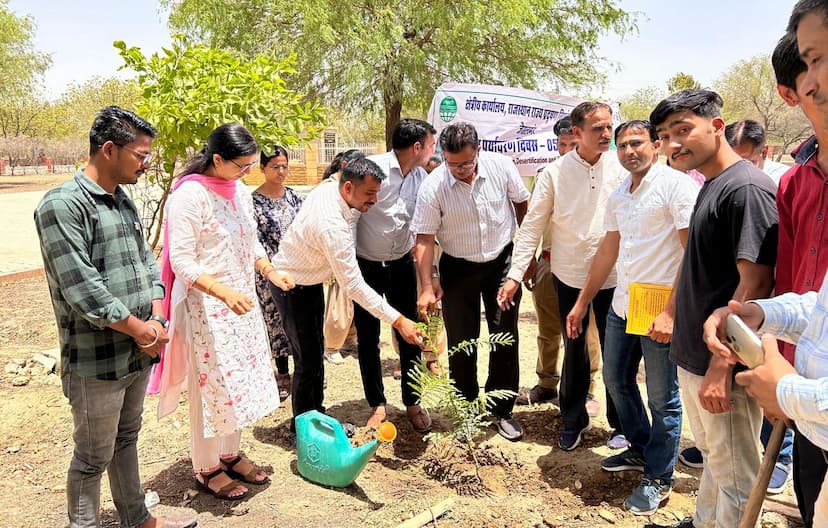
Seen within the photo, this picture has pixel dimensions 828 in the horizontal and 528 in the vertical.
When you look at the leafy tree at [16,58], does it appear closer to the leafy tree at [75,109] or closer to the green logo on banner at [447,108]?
the leafy tree at [75,109]

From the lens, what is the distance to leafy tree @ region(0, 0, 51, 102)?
1033 inches

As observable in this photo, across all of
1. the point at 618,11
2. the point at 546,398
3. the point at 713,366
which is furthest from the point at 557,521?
the point at 618,11

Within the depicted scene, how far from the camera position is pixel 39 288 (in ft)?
25.7

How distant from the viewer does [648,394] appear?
2830mm

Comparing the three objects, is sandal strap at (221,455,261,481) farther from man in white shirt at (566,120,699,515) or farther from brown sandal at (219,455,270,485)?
man in white shirt at (566,120,699,515)

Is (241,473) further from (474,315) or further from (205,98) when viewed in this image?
(205,98)

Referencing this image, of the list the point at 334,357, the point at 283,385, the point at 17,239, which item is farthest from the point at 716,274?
the point at 17,239

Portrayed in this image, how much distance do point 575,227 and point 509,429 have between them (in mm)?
1353

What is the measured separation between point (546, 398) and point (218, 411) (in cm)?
240

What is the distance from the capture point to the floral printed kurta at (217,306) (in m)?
2.78

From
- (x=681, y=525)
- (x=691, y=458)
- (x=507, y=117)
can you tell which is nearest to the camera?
(x=681, y=525)

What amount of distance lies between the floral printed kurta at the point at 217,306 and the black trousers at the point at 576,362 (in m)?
1.76

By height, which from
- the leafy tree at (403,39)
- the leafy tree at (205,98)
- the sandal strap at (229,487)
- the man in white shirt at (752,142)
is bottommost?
the sandal strap at (229,487)

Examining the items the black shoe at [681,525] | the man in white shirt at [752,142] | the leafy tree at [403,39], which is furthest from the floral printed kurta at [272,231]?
the leafy tree at [403,39]
